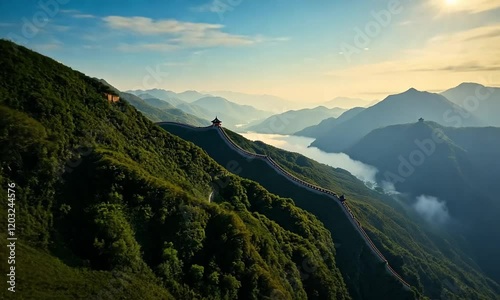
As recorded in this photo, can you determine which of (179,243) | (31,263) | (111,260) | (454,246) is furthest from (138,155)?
(454,246)

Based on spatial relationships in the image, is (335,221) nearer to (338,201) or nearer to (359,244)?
(338,201)

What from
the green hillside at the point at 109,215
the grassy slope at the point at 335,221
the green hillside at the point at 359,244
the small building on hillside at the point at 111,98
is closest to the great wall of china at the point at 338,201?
the grassy slope at the point at 335,221

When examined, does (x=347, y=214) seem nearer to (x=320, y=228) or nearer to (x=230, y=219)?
(x=320, y=228)

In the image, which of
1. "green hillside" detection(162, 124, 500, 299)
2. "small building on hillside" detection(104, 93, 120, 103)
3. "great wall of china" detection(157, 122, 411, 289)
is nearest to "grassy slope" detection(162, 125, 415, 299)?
"green hillside" detection(162, 124, 500, 299)

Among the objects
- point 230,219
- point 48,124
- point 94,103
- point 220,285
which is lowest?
point 220,285

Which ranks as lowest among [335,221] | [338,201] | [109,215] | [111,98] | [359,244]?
[359,244]

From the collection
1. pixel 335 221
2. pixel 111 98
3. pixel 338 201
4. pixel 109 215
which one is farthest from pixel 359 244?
pixel 111 98

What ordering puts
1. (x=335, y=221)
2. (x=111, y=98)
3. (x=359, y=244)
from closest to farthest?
(x=111, y=98), (x=359, y=244), (x=335, y=221)

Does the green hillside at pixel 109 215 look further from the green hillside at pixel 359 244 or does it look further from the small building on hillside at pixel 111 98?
the green hillside at pixel 359 244
